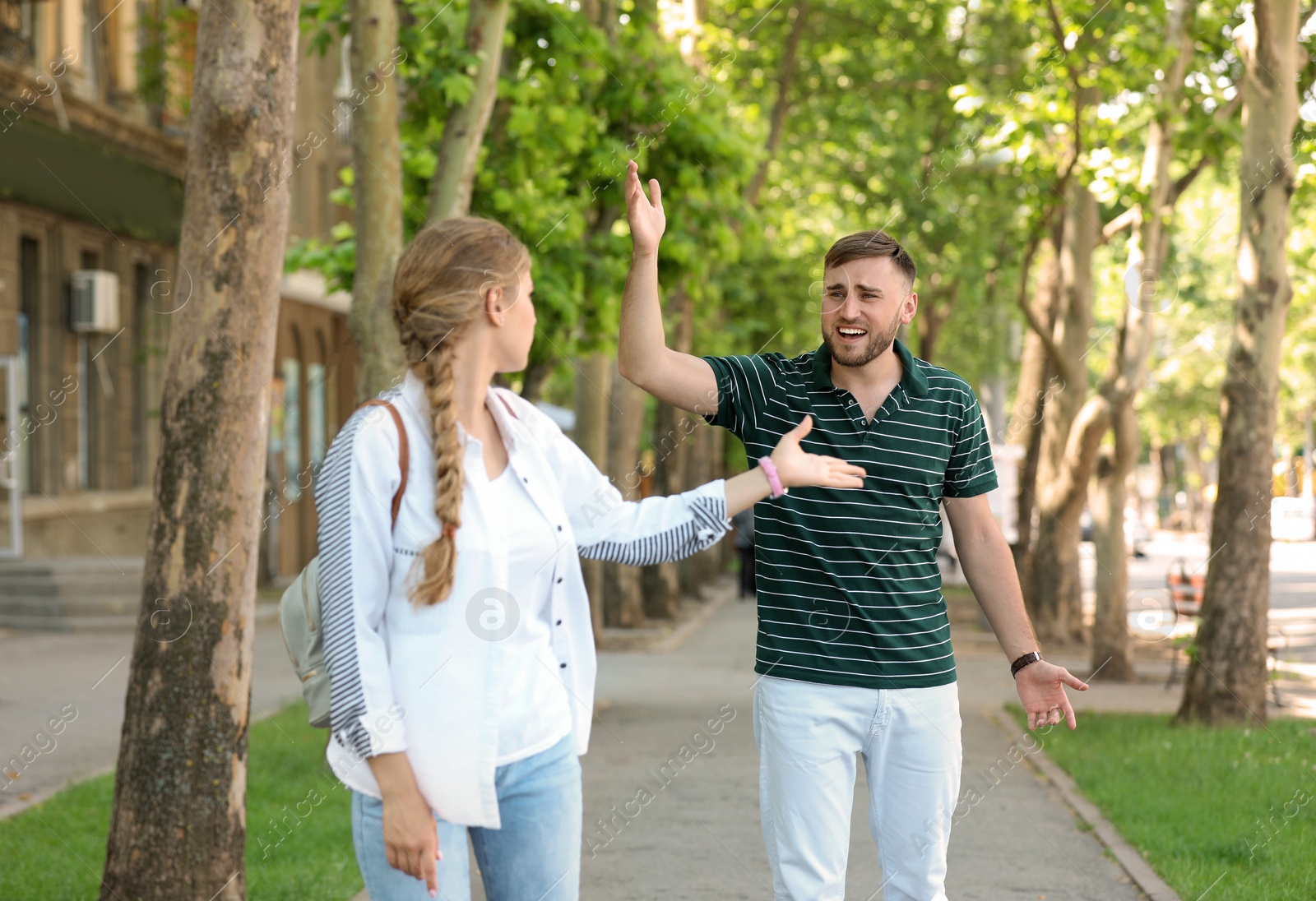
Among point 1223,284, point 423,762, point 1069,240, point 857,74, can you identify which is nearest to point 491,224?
point 423,762

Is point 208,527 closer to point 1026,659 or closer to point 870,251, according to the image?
point 870,251

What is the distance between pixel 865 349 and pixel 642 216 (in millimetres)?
756

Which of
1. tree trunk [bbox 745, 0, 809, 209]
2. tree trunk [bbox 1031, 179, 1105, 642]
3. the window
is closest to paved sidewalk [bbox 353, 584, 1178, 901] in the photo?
tree trunk [bbox 1031, 179, 1105, 642]

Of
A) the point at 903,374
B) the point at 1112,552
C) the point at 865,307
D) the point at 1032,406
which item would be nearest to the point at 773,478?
the point at 865,307

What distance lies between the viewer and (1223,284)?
41.4m

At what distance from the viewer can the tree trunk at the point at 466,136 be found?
8.79 metres

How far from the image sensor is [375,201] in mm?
8305

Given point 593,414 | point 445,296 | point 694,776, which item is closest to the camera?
point 445,296

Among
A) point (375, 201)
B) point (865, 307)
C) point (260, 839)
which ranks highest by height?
point (375, 201)

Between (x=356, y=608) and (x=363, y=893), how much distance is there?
12.9 ft

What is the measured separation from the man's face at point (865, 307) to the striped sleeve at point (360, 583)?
1.48 m

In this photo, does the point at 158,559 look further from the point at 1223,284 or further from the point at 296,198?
the point at 1223,284

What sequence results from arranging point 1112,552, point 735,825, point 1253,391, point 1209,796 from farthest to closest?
point 1112,552 → point 1253,391 → point 1209,796 → point 735,825

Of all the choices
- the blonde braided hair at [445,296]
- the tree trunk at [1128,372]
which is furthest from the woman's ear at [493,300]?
the tree trunk at [1128,372]
